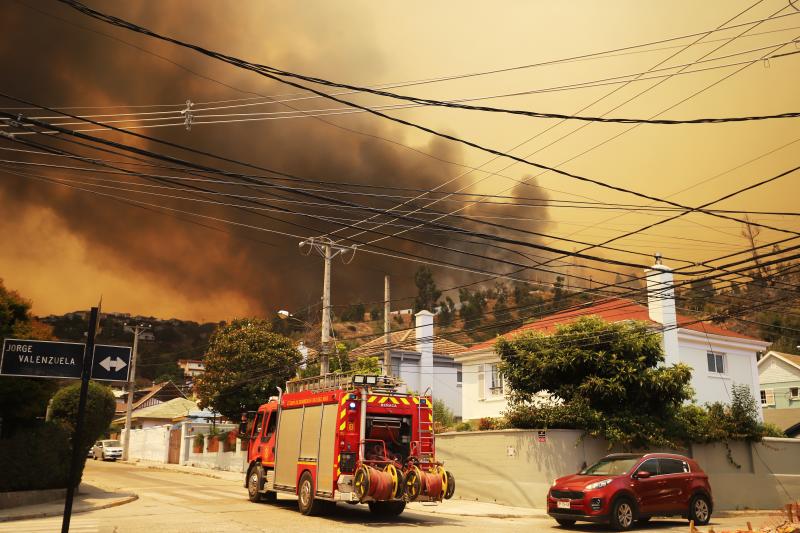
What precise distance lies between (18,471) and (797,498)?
2794 cm

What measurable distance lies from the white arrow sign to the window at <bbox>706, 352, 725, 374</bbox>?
3313 cm

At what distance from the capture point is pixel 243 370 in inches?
1631

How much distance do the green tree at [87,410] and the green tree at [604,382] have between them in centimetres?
1464

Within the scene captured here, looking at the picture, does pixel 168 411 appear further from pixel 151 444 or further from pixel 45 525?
pixel 45 525

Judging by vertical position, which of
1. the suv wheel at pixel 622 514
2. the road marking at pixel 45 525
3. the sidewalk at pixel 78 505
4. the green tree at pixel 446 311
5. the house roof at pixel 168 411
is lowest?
the sidewalk at pixel 78 505

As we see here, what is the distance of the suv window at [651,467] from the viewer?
55.9ft

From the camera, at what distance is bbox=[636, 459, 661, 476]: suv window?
17047mm

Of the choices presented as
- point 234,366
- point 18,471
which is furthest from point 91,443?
point 234,366

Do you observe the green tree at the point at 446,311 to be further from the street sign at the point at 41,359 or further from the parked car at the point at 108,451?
the street sign at the point at 41,359

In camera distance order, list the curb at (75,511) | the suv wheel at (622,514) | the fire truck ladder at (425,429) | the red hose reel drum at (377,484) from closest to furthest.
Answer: the red hose reel drum at (377,484) → the suv wheel at (622,514) → the curb at (75,511) → the fire truck ladder at (425,429)

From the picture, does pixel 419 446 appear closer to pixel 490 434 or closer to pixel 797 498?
pixel 490 434

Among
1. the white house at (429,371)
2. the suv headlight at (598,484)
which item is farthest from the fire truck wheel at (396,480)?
the white house at (429,371)

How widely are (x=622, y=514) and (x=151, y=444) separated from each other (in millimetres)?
49230

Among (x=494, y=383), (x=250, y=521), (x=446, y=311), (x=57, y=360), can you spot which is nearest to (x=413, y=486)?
(x=250, y=521)
